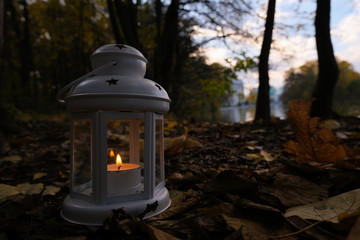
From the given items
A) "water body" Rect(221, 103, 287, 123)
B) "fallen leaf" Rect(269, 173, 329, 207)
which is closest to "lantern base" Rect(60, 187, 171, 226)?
"fallen leaf" Rect(269, 173, 329, 207)

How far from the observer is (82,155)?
4.70ft

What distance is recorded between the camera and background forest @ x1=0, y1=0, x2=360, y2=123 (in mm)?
4375

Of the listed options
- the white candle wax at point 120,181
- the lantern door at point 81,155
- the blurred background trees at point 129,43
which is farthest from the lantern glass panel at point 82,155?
the blurred background trees at point 129,43

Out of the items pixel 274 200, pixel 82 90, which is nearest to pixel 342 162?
pixel 274 200

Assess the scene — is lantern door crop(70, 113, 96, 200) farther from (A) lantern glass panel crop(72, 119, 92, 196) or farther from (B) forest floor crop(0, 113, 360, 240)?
(B) forest floor crop(0, 113, 360, 240)

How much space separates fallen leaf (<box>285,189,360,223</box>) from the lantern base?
0.59 meters

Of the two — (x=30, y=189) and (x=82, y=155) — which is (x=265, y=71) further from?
(x=30, y=189)

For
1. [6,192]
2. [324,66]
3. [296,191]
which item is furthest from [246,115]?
[6,192]

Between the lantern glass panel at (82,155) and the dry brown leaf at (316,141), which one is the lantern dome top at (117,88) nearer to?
the lantern glass panel at (82,155)

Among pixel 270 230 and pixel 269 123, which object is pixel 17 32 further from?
pixel 270 230

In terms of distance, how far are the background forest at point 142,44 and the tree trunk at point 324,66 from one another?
3.39ft

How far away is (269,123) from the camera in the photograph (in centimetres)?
380

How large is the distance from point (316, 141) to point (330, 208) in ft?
1.86

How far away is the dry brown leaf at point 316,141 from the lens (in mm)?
1292
